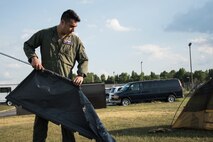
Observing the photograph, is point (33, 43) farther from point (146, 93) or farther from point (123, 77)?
point (123, 77)

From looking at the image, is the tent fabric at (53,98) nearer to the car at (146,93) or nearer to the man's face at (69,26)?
the man's face at (69,26)

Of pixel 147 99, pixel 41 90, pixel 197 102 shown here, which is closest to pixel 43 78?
pixel 41 90

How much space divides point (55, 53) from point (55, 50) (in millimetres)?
42

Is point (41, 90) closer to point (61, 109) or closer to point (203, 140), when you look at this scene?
point (61, 109)

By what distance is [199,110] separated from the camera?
1141cm

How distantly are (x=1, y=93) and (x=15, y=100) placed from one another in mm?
52095

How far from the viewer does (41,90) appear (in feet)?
20.6

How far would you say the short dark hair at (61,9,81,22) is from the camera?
6.09 meters

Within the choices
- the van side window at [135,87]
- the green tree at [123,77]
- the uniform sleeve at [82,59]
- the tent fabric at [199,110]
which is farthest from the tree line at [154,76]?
the uniform sleeve at [82,59]

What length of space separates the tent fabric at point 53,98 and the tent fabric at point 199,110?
17.7ft

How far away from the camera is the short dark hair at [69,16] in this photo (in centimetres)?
609

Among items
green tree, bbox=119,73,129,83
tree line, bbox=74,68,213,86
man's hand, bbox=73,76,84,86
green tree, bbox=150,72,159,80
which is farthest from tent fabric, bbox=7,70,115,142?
green tree, bbox=119,73,129,83

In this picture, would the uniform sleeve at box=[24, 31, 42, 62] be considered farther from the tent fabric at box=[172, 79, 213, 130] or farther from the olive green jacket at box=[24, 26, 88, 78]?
the tent fabric at box=[172, 79, 213, 130]

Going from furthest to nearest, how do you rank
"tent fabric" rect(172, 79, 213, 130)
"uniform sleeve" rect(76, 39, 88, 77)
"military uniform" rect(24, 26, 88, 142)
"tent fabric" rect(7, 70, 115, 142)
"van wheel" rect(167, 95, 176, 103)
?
"van wheel" rect(167, 95, 176, 103) → "tent fabric" rect(172, 79, 213, 130) → "uniform sleeve" rect(76, 39, 88, 77) → "military uniform" rect(24, 26, 88, 142) → "tent fabric" rect(7, 70, 115, 142)
